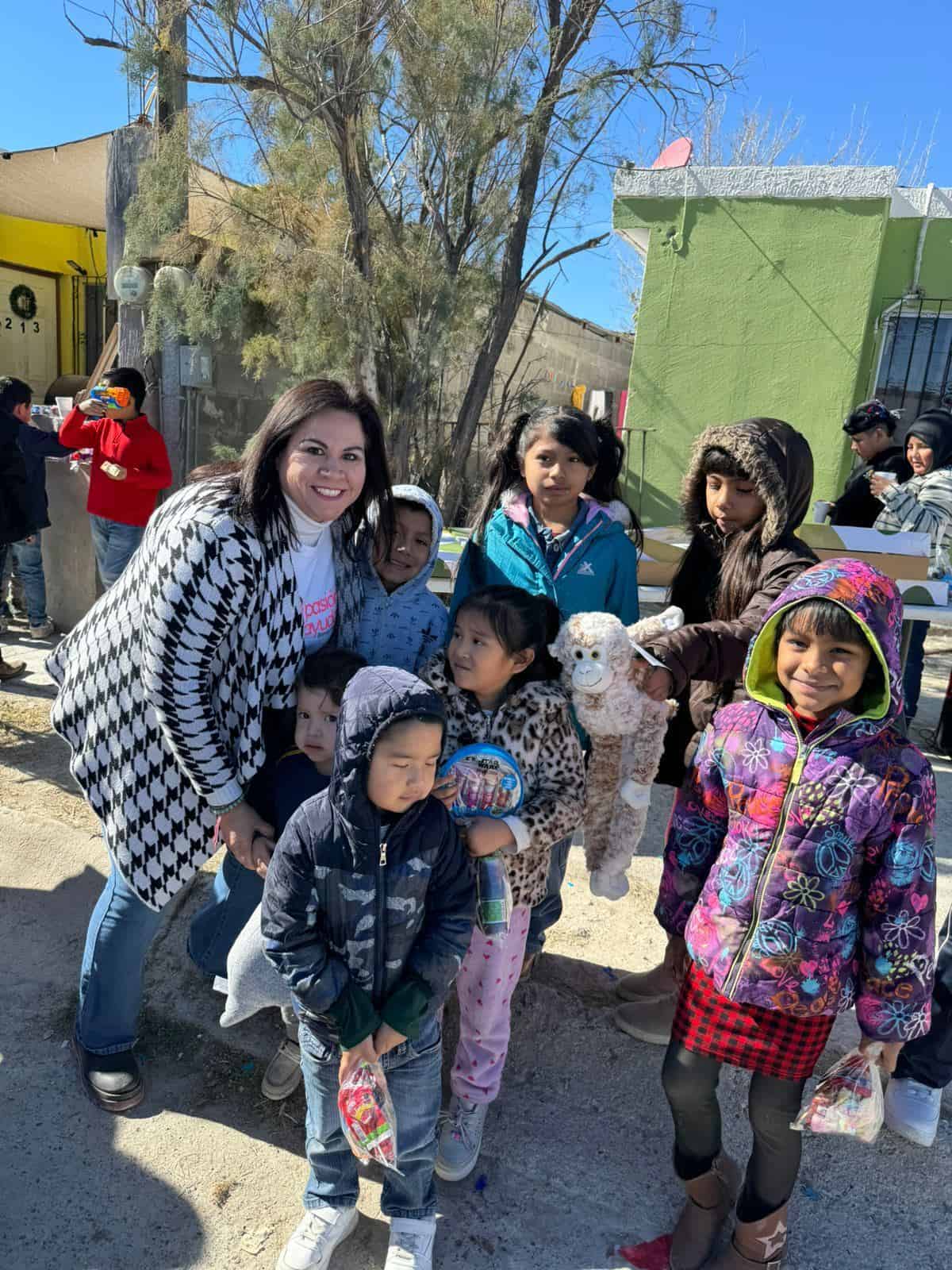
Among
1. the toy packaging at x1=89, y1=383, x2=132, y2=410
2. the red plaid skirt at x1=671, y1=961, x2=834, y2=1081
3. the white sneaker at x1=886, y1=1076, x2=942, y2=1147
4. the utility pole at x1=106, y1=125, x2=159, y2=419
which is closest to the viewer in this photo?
the red plaid skirt at x1=671, y1=961, x2=834, y2=1081

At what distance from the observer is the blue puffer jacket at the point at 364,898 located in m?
1.64

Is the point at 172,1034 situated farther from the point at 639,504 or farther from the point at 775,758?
the point at 639,504

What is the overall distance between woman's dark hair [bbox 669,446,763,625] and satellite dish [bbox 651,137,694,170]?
6470 millimetres

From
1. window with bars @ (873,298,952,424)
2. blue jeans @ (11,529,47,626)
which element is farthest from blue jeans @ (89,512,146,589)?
window with bars @ (873,298,952,424)

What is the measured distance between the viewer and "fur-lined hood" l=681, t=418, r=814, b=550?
2.19 metres

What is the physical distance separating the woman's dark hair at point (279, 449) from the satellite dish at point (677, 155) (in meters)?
6.87

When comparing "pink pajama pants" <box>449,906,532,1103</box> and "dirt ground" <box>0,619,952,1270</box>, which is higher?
"pink pajama pants" <box>449,906,532,1103</box>

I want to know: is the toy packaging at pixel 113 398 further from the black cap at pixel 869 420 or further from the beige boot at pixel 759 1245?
the beige boot at pixel 759 1245

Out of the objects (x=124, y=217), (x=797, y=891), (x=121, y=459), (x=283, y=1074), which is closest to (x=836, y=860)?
(x=797, y=891)

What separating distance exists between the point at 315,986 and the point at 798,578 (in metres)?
1.27

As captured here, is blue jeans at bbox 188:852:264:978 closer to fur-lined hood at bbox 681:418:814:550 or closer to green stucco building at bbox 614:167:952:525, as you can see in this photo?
fur-lined hood at bbox 681:418:814:550

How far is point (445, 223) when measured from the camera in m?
7.00

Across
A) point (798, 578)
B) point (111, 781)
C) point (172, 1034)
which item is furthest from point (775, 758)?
point (172, 1034)

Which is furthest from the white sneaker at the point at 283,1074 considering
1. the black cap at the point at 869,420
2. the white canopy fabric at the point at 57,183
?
the white canopy fabric at the point at 57,183
